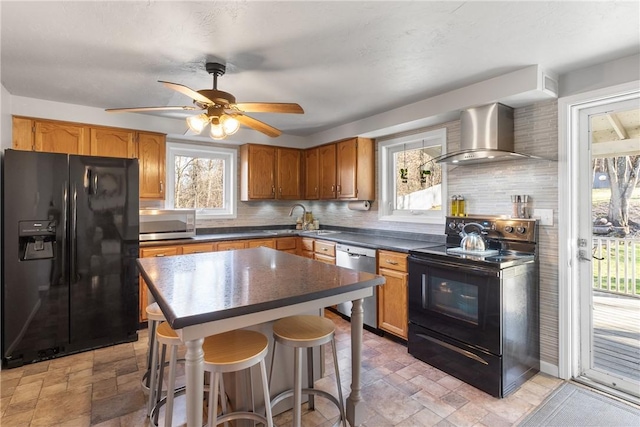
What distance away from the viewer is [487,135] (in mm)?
2631

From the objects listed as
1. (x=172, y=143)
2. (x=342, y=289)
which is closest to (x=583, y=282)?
(x=342, y=289)

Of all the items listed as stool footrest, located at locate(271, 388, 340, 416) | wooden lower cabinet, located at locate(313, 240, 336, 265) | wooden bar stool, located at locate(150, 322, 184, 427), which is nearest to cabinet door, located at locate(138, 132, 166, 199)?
wooden lower cabinet, located at locate(313, 240, 336, 265)

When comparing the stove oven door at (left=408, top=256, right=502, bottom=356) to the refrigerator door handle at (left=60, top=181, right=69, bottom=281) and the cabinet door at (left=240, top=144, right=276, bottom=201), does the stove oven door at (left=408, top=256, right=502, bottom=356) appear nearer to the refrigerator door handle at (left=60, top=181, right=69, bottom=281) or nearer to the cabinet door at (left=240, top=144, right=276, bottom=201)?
the cabinet door at (left=240, top=144, right=276, bottom=201)

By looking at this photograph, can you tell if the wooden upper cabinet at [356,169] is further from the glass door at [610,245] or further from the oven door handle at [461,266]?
the glass door at [610,245]

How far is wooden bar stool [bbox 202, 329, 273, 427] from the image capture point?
140 centimetres

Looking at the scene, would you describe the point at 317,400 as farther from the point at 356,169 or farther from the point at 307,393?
the point at 356,169

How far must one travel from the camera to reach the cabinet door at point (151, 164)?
3.66 meters

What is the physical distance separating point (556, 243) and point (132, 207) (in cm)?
365

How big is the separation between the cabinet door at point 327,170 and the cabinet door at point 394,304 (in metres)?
1.51

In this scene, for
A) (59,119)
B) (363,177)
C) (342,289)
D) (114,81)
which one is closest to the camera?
(342,289)

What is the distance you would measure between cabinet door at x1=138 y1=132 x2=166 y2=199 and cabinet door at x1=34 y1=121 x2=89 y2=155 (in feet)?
1.68

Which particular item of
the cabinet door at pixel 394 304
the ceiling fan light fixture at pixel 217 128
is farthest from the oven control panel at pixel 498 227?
the ceiling fan light fixture at pixel 217 128

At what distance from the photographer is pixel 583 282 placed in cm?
248

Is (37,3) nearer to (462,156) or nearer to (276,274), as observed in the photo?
(276,274)
